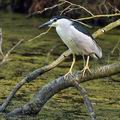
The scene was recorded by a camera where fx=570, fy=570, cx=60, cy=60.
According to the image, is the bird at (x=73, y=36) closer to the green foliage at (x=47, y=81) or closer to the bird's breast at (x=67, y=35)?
the bird's breast at (x=67, y=35)

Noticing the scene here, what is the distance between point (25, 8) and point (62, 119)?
741 inches

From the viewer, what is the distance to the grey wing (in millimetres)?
6975

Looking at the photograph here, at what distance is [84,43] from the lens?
7047 mm

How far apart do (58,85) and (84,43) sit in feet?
2.14

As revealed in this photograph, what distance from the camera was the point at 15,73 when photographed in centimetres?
1120

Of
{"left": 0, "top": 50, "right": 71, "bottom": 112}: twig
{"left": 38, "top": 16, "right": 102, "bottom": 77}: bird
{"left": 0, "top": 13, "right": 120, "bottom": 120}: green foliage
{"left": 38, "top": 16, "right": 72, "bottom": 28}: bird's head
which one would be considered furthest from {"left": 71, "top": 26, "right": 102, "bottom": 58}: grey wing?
{"left": 0, "top": 13, "right": 120, "bottom": 120}: green foliage

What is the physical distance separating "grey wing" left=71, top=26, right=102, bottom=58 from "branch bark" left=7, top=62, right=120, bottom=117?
24 cm

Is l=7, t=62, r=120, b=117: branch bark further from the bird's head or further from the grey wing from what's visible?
the bird's head

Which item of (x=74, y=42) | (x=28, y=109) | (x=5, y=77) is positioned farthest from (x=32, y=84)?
(x=74, y=42)

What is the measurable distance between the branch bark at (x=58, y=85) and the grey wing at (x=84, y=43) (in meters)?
0.24

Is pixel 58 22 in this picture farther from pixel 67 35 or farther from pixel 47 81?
pixel 47 81

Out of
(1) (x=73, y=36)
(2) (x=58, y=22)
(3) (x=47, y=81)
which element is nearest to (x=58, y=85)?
(1) (x=73, y=36)

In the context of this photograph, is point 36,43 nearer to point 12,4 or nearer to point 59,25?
point 59,25

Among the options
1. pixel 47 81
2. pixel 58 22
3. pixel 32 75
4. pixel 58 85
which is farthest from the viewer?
pixel 47 81
